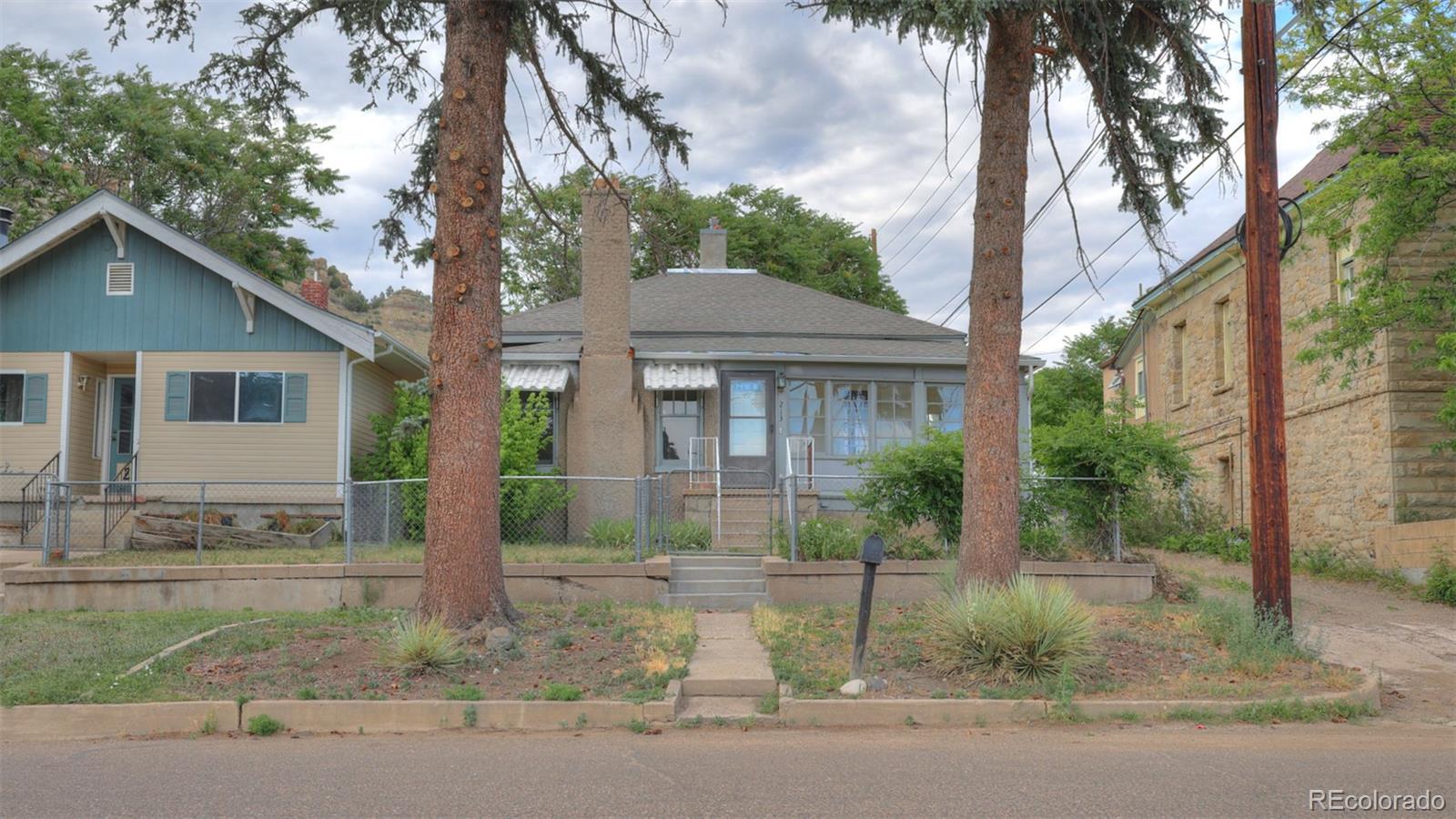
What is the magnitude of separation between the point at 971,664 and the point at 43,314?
57.6 ft

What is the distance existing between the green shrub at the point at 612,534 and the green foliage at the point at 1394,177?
33.4ft

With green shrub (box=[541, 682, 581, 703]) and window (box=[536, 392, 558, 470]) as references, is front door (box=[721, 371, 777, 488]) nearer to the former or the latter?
window (box=[536, 392, 558, 470])

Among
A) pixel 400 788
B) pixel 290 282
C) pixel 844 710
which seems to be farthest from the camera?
pixel 290 282

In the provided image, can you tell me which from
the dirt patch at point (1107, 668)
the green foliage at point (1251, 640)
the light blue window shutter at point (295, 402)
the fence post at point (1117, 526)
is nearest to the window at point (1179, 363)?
the fence post at point (1117, 526)

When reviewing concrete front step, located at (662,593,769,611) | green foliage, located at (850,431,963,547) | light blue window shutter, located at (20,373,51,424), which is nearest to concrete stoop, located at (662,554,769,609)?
concrete front step, located at (662,593,769,611)

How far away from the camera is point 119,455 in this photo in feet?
65.9

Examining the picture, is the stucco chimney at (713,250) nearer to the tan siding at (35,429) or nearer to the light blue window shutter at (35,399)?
the tan siding at (35,429)

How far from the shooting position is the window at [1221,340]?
903 inches

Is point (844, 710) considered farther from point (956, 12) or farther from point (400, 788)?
point (956, 12)

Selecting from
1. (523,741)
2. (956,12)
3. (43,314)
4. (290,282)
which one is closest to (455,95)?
(956,12)

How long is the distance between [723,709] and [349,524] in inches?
261

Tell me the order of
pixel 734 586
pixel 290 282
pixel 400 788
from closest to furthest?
1. pixel 400 788
2. pixel 734 586
3. pixel 290 282

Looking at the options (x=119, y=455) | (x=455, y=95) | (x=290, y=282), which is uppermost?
(x=290, y=282)

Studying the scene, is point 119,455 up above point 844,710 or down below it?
above
